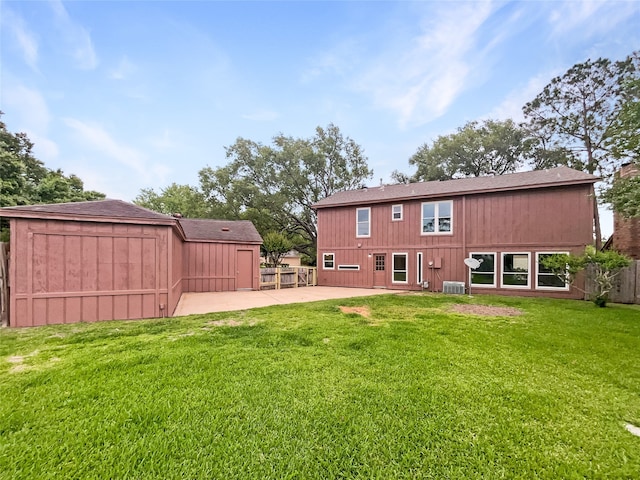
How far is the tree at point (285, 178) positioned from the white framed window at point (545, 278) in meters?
16.5

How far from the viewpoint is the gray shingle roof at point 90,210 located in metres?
5.26

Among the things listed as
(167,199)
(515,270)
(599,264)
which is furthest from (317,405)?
(167,199)

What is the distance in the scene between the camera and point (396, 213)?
13.4 metres

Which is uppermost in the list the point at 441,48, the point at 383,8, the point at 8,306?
the point at 383,8

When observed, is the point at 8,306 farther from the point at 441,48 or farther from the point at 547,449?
the point at 441,48

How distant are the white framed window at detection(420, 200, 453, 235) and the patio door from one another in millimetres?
2313

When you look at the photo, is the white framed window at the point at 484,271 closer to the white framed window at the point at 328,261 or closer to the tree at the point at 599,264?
the tree at the point at 599,264

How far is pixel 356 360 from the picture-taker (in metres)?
3.64

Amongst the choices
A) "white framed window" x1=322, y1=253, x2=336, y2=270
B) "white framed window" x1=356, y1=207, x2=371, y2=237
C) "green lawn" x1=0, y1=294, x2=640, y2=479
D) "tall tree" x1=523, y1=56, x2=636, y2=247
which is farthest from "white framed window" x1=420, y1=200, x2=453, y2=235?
"tall tree" x1=523, y1=56, x2=636, y2=247

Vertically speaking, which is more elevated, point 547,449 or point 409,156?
point 409,156

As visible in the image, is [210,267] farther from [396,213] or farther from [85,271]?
[396,213]

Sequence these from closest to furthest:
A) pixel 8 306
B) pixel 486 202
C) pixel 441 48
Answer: pixel 8 306, pixel 441 48, pixel 486 202

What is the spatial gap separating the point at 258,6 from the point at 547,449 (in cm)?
1309

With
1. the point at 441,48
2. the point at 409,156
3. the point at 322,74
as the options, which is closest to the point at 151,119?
the point at 322,74
